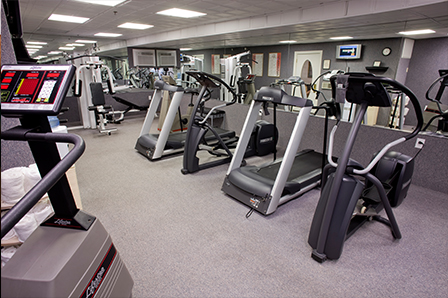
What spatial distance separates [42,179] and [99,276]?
23.6 inches

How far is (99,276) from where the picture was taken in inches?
47.0

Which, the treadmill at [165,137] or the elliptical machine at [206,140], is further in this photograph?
the treadmill at [165,137]

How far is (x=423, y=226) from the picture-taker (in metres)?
2.60

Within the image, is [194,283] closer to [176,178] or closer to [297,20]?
[176,178]

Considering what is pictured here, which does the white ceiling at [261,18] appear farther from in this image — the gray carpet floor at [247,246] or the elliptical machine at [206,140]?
the gray carpet floor at [247,246]

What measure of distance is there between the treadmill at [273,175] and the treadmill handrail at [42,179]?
6.84ft

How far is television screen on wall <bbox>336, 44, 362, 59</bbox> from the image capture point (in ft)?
15.9

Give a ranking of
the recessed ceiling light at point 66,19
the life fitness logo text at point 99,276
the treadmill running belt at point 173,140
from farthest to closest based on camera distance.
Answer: the recessed ceiling light at point 66,19 → the treadmill running belt at point 173,140 → the life fitness logo text at point 99,276

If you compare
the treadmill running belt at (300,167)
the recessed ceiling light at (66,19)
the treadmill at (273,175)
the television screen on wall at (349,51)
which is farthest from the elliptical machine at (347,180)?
the recessed ceiling light at (66,19)

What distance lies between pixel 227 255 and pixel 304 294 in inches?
26.2

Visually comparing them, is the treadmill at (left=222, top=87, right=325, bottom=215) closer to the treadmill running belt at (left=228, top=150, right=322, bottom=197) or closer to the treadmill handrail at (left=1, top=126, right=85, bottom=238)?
the treadmill running belt at (left=228, top=150, right=322, bottom=197)

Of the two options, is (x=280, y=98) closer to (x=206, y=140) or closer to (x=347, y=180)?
(x=347, y=180)

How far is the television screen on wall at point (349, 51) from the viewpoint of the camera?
4844 millimetres

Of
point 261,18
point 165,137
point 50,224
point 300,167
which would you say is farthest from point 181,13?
point 50,224
